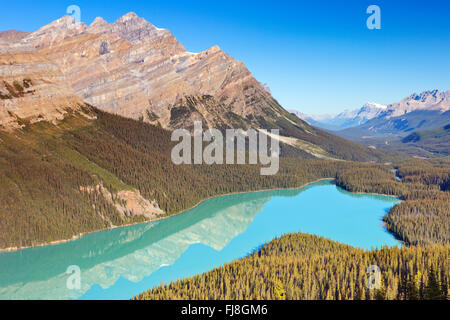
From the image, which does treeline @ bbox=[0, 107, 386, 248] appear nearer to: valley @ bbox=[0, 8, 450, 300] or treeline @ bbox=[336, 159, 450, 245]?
valley @ bbox=[0, 8, 450, 300]

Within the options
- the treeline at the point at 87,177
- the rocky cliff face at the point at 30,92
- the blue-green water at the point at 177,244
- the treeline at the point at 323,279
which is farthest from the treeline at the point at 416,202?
the rocky cliff face at the point at 30,92

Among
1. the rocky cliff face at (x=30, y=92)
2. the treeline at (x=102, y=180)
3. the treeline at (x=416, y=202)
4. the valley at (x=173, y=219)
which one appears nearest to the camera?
the valley at (x=173, y=219)

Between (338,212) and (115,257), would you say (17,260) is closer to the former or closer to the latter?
(115,257)

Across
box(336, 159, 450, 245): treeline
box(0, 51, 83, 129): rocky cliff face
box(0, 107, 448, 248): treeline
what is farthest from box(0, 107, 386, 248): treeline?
box(336, 159, 450, 245): treeline

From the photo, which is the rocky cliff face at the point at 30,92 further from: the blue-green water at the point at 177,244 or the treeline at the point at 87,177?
the blue-green water at the point at 177,244

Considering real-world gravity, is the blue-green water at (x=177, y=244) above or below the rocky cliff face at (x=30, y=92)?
below

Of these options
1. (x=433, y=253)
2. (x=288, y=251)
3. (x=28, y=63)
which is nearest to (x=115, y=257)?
(x=288, y=251)
